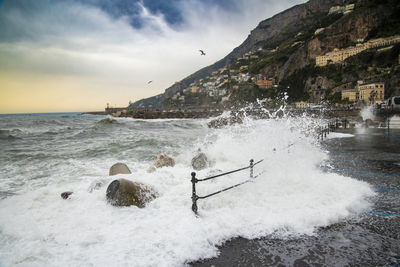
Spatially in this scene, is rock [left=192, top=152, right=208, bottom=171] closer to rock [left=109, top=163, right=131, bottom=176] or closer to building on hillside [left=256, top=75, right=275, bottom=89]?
rock [left=109, top=163, right=131, bottom=176]

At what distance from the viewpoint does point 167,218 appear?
5109mm

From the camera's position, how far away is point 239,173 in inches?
328

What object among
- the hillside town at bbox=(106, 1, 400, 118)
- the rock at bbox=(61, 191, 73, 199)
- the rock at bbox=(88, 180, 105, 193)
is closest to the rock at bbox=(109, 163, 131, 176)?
the rock at bbox=(88, 180, 105, 193)

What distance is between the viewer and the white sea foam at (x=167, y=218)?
393 cm

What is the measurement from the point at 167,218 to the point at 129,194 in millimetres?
1474

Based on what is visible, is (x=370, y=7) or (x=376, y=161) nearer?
(x=376, y=161)

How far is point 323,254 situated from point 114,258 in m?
3.70

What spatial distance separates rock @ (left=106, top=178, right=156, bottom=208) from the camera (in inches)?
229

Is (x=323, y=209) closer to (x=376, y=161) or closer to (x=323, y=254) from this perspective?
(x=323, y=254)

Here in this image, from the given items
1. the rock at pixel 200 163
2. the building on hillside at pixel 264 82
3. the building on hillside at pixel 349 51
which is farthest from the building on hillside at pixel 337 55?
the rock at pixel 200 163

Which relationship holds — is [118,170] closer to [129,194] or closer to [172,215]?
[129,194]

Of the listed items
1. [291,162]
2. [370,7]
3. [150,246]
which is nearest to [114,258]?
[150,246]

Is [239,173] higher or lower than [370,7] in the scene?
lower

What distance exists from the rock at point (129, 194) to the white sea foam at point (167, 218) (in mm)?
208
